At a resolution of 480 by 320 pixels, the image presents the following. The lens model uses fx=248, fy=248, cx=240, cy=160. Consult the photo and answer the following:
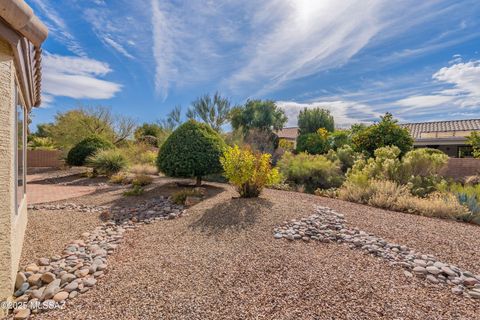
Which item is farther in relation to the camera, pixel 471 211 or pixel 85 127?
pixel 85 127

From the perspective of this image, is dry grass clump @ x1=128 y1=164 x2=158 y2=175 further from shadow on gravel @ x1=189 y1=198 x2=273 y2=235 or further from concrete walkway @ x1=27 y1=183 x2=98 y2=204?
shadow on gravel @ x1=189 y1=198 x2=273 y2=235

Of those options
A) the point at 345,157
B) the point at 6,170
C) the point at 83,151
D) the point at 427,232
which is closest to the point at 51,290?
the point at 6,170

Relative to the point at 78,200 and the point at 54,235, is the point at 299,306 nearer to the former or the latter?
the point at 54,235

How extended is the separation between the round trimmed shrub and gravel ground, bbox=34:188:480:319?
124 inches

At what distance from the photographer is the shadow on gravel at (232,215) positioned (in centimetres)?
444

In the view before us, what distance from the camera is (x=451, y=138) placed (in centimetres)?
1700

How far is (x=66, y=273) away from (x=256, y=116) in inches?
754

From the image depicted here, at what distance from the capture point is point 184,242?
391 cm

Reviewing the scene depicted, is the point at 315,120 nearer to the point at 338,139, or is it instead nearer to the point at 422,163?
the point at 338,139

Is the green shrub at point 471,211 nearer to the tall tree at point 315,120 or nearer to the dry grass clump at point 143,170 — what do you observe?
the dry grass clump at point 143,170

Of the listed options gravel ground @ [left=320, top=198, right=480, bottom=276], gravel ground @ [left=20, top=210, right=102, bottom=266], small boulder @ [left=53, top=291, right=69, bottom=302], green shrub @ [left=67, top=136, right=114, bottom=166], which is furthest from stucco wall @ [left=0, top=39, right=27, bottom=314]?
green shrub @ [left=67, top=136, right=114, bottom=166]

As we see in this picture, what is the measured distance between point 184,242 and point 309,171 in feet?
24.3

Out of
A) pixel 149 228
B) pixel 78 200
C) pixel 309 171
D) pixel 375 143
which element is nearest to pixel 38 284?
pixel 149 228

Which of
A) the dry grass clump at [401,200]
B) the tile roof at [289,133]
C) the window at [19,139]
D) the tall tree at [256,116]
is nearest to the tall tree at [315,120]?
the tall tree at [256,116]
